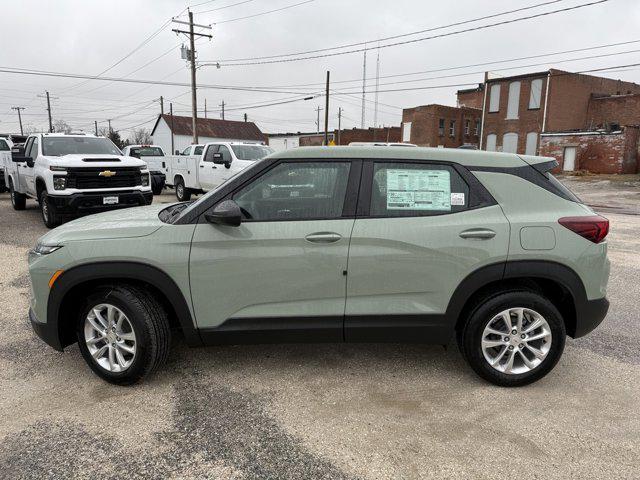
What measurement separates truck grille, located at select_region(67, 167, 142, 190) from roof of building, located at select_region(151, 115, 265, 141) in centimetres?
5311

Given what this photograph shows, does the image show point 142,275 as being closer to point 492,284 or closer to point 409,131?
point 492,284

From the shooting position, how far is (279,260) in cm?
318

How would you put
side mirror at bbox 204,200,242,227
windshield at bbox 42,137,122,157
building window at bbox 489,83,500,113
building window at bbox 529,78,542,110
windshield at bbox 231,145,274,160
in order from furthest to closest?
1. building window at bbox 489,83,500,113
2. building window at bbox 529,78,542,110
3. windshield at bbox 231,145,274,160
4. windshield at bbox 42,137,122,157
5. side mirror at bbox 204,200,242,227

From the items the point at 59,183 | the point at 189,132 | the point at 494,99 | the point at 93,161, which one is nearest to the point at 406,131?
the point at 494,99

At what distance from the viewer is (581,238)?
3.25 metres

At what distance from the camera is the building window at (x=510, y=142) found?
4150cm

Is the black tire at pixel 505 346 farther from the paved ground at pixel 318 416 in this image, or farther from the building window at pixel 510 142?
the building window at pixel 510 142

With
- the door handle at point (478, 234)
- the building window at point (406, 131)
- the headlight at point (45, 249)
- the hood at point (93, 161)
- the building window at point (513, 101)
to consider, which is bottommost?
the headlight at point (45, 249)

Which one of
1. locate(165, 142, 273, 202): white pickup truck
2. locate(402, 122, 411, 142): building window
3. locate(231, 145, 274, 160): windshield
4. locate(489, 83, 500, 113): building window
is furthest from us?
locate(402, 122, 411, 142): building window

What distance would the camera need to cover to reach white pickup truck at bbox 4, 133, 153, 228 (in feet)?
29.9

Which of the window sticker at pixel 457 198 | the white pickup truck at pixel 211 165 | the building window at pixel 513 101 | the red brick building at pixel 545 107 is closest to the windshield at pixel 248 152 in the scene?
the white pickup truck at pixel 211 165

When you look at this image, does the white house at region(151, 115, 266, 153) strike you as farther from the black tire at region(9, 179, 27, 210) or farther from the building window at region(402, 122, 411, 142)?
the black tire at region(9, 179, 27, 210)

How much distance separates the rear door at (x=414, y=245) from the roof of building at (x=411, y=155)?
2.2 inches

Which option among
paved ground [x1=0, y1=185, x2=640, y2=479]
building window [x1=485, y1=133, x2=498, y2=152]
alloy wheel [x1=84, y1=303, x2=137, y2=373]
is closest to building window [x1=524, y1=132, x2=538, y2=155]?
building window [x1=485, y1=133, x2=498, y2=152]
